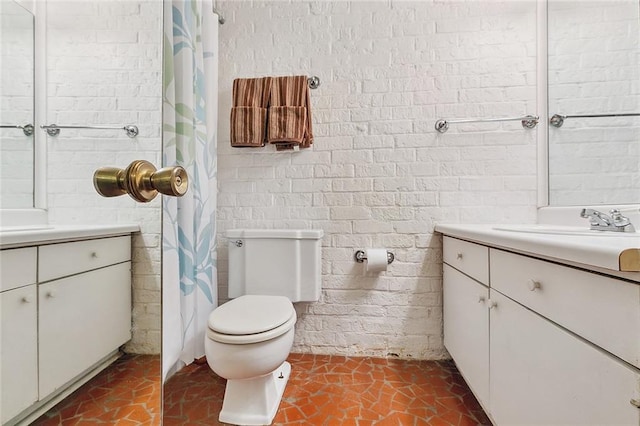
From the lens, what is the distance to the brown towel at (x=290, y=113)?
1601mm

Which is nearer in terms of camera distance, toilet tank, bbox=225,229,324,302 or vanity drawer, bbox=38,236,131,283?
vanity drawer, bbox=38,236,131,283

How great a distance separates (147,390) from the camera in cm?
55

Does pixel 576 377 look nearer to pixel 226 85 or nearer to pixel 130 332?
pixel 130 332

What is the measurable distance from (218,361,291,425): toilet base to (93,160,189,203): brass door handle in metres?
1.04

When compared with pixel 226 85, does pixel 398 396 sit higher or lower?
lower

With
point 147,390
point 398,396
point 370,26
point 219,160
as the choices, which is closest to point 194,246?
point 219,160

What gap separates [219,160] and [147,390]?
4.79 ft

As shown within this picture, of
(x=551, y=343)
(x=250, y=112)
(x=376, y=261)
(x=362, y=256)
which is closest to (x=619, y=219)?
(x=551, y=343)

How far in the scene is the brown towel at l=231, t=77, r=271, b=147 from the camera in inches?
63.8

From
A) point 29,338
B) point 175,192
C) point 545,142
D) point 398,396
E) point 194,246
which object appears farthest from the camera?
point 545,142

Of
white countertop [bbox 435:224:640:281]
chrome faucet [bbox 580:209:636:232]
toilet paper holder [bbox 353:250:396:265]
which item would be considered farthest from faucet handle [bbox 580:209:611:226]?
toilet paper holder [bbox 353:250:396:265]

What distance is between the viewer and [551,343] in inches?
28.4

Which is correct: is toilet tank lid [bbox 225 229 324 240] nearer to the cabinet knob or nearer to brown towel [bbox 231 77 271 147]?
brown towel [bbox 231 77 271 147]

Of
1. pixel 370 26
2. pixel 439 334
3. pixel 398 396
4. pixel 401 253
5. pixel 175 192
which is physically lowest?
pixel 398 396
